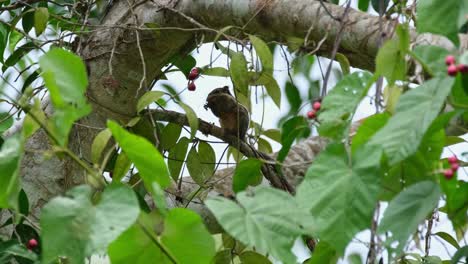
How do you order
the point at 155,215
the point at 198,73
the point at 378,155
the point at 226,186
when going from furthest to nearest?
the point at 226,186 < the point at 198,73 < the point at 155,215 < the point at 378,155

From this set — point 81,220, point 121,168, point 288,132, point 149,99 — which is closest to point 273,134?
point 149,99

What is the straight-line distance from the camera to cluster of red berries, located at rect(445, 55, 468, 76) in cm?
100

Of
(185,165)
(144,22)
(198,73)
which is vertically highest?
(144,22)

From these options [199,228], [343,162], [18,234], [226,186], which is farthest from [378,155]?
[226,186]

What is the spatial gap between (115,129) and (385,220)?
365mm

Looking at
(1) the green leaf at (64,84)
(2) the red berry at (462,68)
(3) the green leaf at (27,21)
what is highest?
(1) the green leaf at (64,84)

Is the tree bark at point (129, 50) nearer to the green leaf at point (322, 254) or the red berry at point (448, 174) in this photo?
the green leaf at point (322, 254)

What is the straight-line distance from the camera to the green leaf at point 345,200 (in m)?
1.02

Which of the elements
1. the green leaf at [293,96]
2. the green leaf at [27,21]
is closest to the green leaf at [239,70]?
the green leaf at [293,96]

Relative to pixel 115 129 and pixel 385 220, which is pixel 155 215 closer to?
pixel 115 129

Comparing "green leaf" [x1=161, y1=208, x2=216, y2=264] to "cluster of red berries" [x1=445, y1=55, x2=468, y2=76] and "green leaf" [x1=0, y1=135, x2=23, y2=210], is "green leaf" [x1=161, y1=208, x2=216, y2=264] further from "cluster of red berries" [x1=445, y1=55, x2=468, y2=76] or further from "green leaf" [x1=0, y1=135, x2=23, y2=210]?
"cluster of red berries" [x1=445, y1=55, x2=468, y2=76]

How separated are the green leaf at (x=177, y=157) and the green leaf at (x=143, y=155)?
3.59ft

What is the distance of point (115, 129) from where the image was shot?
1.08m

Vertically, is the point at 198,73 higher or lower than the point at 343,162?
lower
